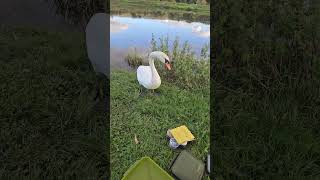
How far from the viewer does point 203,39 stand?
2.75 meters

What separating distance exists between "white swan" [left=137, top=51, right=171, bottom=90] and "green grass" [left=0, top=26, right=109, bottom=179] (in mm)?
457

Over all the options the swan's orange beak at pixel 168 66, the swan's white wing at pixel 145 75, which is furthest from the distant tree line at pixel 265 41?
the swan's white wing at pixel 145 75

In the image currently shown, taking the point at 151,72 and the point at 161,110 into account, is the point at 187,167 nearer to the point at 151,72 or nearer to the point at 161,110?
the point at 161,110

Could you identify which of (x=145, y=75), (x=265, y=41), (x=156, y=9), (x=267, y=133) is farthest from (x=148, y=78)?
(x=265, y=41)

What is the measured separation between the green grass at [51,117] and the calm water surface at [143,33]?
521 millimetres

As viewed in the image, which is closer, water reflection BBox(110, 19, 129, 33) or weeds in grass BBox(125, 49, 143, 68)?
water reflection BBox(110, 19, 129, 33)

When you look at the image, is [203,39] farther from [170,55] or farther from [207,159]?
[207,159]

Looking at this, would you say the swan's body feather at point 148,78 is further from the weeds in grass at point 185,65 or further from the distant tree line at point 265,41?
the distant tree line at point 265,41

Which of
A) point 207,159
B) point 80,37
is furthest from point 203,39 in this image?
point 80,37

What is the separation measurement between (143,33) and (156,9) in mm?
209

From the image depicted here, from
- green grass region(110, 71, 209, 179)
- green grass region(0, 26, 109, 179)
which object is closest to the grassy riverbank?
green grass region(110, 71, 209, 179)

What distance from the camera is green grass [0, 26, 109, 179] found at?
2.55 meters

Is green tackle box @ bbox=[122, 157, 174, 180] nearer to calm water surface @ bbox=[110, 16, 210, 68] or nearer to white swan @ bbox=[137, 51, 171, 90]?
white swan @ bbox=[137, 51, 171, 90]

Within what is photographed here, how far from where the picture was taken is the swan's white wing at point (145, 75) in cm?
262
